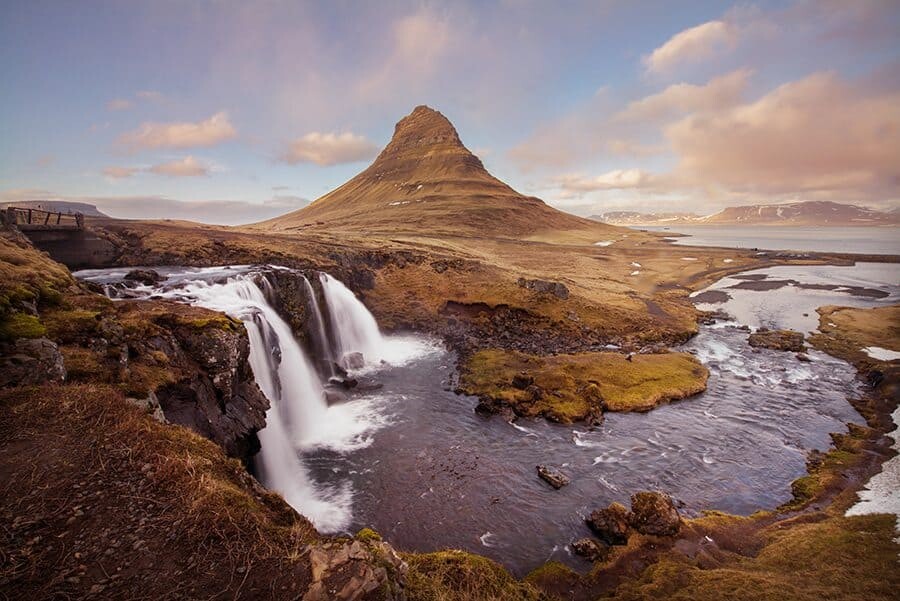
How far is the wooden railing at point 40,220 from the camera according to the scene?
104 feet

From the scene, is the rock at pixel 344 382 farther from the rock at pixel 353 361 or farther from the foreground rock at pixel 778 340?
the foreground rock at pixel 778 340

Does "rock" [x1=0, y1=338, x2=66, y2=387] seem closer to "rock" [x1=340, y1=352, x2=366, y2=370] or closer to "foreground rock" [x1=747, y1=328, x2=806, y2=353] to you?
"rock" [x1=340, y1=352, x2=366, y2=370]

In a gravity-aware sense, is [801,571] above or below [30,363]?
below

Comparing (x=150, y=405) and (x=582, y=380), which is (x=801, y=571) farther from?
(x=150, y=405)

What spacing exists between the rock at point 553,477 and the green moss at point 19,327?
22.0 m

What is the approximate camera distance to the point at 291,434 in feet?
85.1

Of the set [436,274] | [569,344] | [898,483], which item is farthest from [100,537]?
[436,274]

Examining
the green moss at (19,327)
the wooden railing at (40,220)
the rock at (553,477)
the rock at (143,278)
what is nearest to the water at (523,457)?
the rock at (553,477)

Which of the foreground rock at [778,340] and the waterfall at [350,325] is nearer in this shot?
the waterfall at [350,325]

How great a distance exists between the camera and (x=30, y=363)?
1178cm

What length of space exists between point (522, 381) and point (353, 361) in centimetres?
1645

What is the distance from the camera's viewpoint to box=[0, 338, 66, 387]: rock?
11281 millimetres

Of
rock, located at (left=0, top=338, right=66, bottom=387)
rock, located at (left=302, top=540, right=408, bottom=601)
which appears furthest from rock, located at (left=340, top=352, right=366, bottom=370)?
rock, located at (left=302, top=540, right=408, bottom=601)

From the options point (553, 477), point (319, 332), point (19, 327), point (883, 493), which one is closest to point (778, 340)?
point (883, 493)
